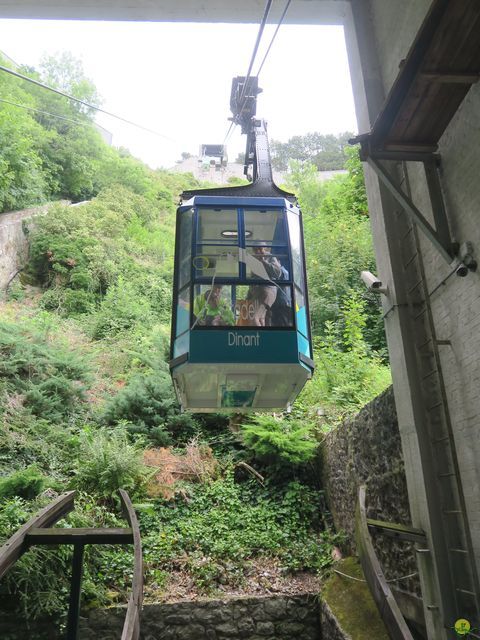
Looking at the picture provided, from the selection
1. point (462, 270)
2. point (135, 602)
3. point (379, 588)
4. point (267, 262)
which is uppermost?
point (267, 262)

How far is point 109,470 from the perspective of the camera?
7.43 meters

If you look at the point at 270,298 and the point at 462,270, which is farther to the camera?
the point at 270,298

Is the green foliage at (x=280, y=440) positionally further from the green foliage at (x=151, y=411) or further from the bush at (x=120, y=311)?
the bush at (x=120, y=311)

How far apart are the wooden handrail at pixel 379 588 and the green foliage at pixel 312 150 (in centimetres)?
4729

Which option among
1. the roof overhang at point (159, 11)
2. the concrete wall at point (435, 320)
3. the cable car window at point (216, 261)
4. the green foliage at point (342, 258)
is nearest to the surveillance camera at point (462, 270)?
the concrete wall at point (435, 320)

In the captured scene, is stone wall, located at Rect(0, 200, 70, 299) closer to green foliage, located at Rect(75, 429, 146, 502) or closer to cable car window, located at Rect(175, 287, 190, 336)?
green foliage, located at Rect(75, 429, 146, 502)

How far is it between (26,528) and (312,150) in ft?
173

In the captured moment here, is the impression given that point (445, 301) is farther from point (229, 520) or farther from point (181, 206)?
point (229, 520)

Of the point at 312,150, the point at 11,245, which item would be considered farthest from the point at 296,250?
the point at 312,150

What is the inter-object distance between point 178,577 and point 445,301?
525 cm

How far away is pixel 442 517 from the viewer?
12.9 feet

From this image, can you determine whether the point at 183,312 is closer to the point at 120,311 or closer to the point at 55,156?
the point at 120,311

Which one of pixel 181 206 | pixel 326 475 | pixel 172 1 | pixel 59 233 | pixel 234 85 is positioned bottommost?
pixel 326 475

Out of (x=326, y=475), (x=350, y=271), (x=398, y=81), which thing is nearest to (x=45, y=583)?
(x=326, y=475)
